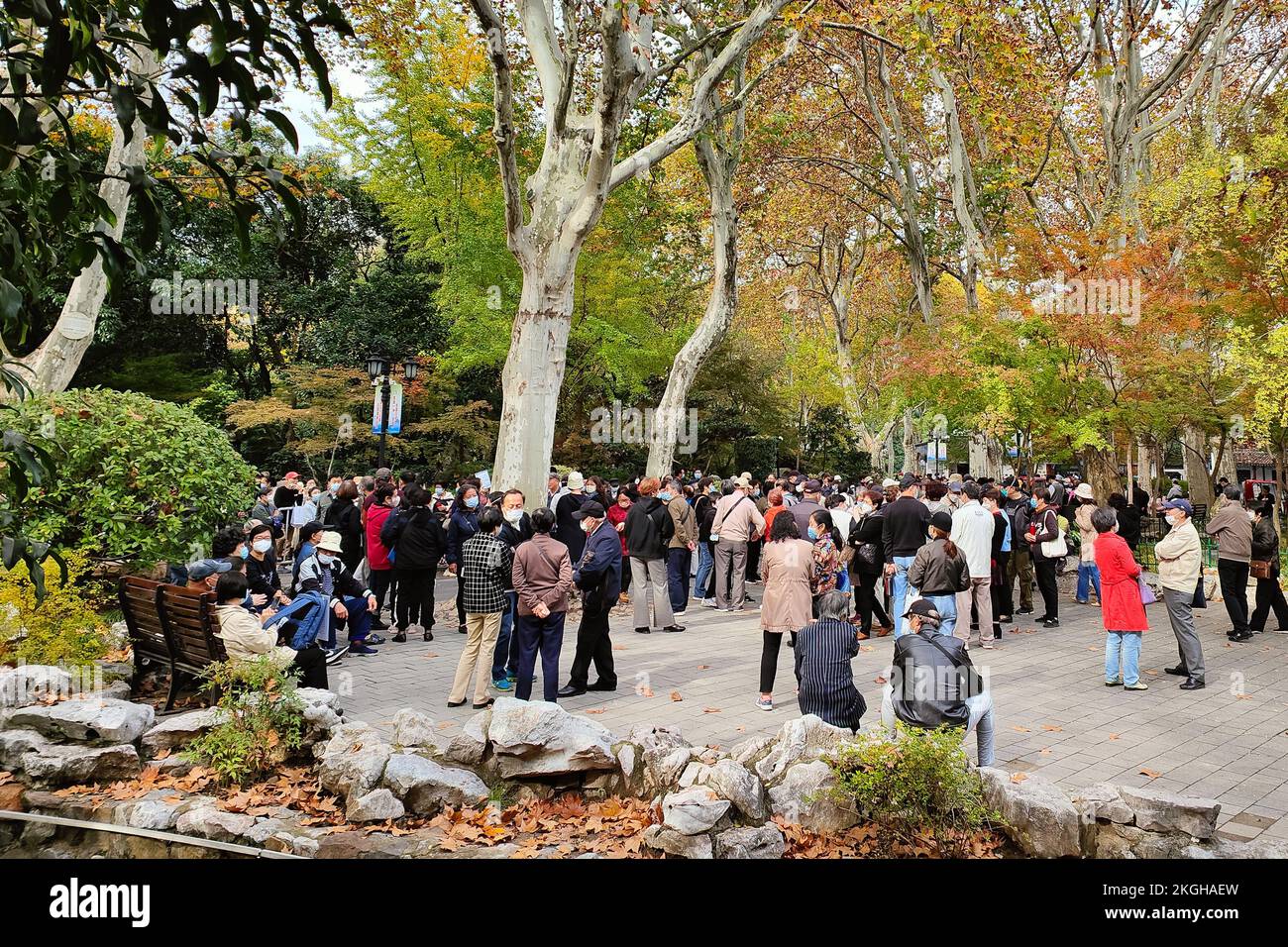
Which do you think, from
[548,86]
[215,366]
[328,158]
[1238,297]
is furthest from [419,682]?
[328,158]

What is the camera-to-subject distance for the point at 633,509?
11.3 m

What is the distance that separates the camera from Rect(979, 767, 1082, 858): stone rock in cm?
449

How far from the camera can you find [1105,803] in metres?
4.56

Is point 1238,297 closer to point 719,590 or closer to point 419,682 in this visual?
point 719,590

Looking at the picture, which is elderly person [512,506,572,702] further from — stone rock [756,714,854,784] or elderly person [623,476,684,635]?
elderly person [623,476,684,635]

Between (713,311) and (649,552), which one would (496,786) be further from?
(713,311)

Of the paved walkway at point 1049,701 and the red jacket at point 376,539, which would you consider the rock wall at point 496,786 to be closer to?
the paved walkway at point 1049,701

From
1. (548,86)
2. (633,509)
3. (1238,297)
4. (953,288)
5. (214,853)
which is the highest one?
(953,288)

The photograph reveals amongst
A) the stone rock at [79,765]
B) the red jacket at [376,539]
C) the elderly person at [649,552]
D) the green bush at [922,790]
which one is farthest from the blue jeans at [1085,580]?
the stone rock at [79,765]

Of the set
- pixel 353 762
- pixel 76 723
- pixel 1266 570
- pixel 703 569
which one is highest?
pixel 1266 570

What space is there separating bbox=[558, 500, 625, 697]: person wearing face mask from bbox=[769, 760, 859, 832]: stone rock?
3.44m

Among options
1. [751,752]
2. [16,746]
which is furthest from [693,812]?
[16,746]

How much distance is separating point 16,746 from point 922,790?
590 cm

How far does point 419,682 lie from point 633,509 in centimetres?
388
